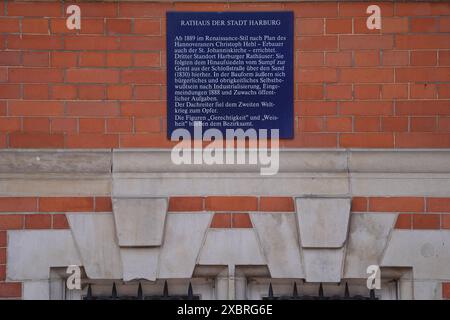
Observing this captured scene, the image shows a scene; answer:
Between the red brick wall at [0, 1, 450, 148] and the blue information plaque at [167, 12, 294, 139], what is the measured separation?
70 mm

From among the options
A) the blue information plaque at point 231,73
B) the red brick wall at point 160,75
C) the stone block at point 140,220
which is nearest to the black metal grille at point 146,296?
the stone block at point 140,220

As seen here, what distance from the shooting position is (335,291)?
626 cm

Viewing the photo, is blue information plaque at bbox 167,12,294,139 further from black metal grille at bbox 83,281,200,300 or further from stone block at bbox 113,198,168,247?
black metal grille at bbox 83,281,200,300

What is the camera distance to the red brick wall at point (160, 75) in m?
6.27

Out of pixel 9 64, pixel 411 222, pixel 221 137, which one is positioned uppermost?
pixel 9 64

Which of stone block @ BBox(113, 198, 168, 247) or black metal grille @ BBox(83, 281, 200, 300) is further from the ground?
stone block @ BBox(113, 198, 168, 247)

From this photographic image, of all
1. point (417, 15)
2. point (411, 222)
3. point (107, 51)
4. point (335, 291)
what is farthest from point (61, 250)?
point (417, 15)

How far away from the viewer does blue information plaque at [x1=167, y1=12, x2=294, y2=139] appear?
6273mm

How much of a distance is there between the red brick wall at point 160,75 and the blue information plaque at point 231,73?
7cm

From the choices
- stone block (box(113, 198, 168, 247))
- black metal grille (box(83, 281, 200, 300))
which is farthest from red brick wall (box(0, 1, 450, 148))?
black metal grille (box(83, 281, 200, 300))

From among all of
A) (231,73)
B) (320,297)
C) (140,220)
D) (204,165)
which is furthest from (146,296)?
(231,73)
